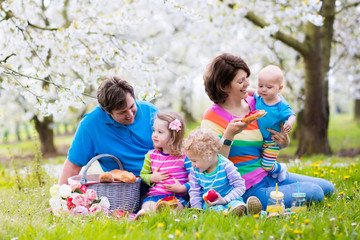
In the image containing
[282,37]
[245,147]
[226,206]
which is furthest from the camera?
[282,37]

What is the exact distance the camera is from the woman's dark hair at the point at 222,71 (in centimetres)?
341

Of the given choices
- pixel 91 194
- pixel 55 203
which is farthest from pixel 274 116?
pixel 55 203

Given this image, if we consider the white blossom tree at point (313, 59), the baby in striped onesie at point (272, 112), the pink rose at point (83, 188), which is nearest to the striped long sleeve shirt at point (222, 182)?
the baby in striped onesie at point (272, 112)

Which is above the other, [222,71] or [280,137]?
[222,71]

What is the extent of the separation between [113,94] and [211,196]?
1326 mm

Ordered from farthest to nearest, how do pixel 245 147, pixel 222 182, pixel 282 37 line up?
pixel 282 37
pixel 245 147
pixel 222 182

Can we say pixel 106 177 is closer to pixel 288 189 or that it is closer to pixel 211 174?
pixel 211 174

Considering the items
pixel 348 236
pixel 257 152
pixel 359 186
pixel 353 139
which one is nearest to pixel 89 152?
pixel 257 152

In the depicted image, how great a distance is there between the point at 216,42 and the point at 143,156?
6.48 metres

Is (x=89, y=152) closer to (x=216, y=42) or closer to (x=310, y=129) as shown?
(x=310, y=129)

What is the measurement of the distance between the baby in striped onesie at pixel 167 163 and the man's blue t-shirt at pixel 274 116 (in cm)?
76

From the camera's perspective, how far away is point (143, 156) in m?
4.05

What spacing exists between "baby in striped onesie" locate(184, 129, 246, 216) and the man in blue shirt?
0.85m

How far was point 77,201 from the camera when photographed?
10.8 feet
